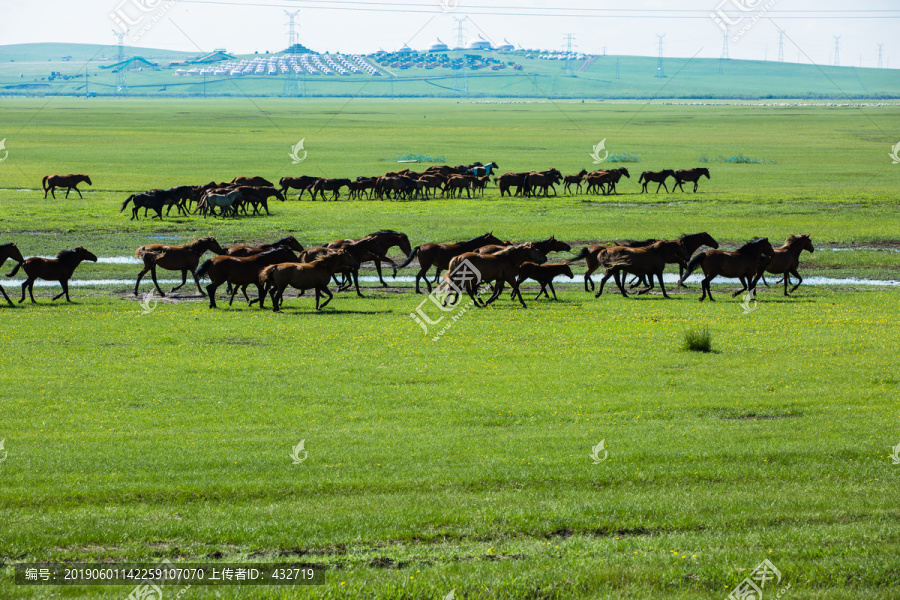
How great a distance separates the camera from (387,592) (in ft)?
25.0

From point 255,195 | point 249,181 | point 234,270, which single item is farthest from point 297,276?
point 249,181

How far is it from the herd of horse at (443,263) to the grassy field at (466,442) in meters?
0.86

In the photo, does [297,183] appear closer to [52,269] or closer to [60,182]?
[60,182]

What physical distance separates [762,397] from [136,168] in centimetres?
5698

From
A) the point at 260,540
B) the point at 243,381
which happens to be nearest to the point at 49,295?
the point at 243,381

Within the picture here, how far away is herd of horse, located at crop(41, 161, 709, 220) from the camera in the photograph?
4100cm

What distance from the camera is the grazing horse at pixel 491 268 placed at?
22.6 metres

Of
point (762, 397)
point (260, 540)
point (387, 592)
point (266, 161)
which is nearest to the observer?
point (387, 592)

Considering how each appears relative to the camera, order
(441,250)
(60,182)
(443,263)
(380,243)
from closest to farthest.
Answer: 1. (441,250)
2. (443,263)
3. (380,243)
4. (60,182)

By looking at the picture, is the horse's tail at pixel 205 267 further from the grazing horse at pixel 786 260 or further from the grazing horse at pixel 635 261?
the grazing horse at pixel 786 260

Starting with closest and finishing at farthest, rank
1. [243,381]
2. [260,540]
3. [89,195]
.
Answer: [260,540] → [243,381] → [89,195]

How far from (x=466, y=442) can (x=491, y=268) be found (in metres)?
11.3

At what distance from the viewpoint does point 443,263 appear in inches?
1007

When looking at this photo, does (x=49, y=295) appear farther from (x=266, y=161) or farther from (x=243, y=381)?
(x=266, y=161)
